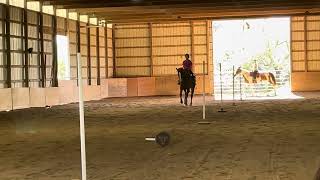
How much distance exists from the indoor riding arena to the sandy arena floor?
23 mm

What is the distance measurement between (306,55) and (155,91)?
7750 mm

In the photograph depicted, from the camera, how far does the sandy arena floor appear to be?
575cm

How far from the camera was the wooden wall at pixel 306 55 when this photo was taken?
2783 centimetres

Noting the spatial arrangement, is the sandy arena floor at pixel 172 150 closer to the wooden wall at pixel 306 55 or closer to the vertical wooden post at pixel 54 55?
the vertical wooden post at pixel 54 55

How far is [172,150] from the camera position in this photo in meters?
7.54

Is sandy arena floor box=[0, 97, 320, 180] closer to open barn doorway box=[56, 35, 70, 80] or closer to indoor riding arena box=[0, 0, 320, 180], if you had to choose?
indoor riding arena box=[0, 0, 320, 180]

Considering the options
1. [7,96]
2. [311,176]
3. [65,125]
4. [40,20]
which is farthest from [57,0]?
[311,176]

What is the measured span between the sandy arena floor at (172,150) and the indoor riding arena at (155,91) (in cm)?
2

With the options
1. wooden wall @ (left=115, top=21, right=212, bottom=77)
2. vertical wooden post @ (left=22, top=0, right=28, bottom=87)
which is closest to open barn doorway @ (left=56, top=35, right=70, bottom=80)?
vertical wooden post @ (left=22, top=0, right=28, bottom=87)

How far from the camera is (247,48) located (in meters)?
32.0

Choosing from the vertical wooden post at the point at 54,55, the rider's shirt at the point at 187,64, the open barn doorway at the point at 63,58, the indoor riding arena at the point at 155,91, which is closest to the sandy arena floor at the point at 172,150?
the indoor riding arena at the point at 155,91

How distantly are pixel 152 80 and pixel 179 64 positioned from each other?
1633 mm

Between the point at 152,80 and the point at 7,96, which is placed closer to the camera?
the point at 7,96

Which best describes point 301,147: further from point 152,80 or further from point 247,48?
point 247,48
